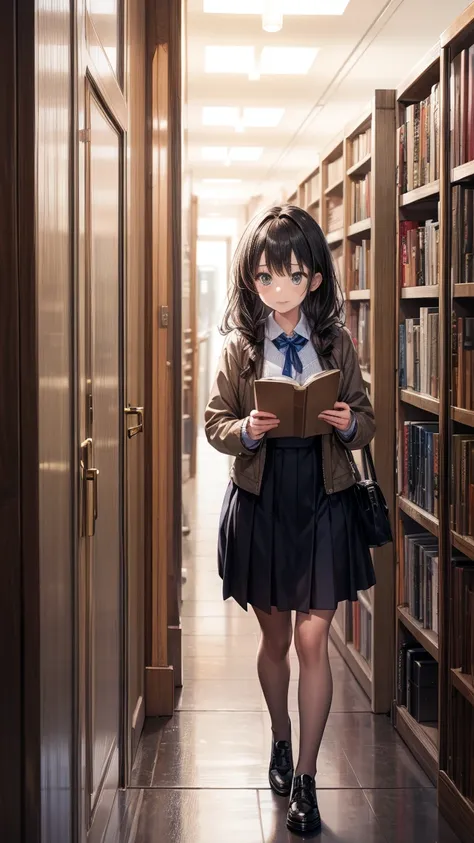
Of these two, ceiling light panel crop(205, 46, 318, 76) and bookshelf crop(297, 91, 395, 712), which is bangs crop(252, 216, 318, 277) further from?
ceiling light panel crop(205, 46, 318, 76)

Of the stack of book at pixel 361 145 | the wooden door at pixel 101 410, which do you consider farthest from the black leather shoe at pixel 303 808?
the stack of book at pixel 361 145

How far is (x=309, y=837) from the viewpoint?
246 centimetres

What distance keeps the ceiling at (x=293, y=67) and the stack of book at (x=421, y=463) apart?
2830 mm

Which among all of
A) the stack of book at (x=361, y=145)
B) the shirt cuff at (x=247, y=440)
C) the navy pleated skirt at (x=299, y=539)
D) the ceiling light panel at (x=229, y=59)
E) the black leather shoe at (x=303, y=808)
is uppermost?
the ceiling light panel at (x=229, y=59)

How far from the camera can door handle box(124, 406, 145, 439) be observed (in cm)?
273

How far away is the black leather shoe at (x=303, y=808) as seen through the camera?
248 cm

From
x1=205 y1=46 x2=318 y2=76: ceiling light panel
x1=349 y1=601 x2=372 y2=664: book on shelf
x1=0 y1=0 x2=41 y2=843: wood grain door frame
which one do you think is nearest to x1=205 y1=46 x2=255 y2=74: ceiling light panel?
x1=205 y1=46 x2=318 y2=76: ceiling light panel

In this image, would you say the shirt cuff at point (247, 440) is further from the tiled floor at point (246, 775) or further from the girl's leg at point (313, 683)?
the tiled floor at point (246, 775)

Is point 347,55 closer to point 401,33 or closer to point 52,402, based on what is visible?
point 401,33


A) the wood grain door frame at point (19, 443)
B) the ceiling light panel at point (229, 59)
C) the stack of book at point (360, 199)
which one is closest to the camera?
the wood grain door frame at point (19, 443)

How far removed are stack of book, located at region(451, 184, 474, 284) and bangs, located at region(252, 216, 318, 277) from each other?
356 millimetres

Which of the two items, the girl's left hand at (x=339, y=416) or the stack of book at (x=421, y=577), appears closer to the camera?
the girl's left hand at (x=339, y=416)

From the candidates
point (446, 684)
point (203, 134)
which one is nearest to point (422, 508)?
point (446, 684)

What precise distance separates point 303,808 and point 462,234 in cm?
149
